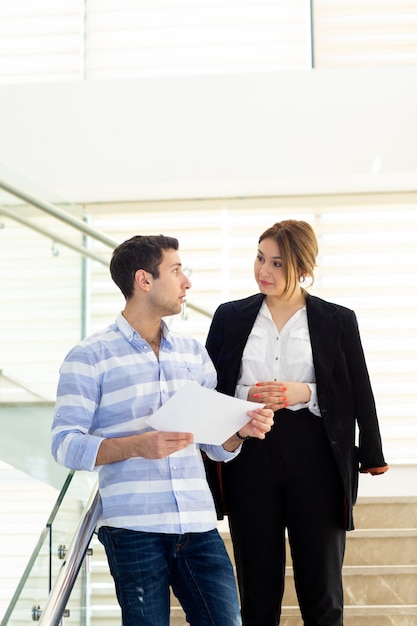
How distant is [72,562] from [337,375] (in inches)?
34.7

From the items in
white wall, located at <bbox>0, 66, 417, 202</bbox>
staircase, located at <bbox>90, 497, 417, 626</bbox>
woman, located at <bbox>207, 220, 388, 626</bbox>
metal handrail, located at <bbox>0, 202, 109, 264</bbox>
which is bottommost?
staircase, located at <bbox>90, 497, 417, 626</bbox>

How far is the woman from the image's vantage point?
7.87 feet

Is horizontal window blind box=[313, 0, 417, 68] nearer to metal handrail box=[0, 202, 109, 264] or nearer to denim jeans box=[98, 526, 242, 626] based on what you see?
metal handrail box=[0, 202, 109, 264]

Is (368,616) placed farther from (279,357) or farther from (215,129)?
(215,129)

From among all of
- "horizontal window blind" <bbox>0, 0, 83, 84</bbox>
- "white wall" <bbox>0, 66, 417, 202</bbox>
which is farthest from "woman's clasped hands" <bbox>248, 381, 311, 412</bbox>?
"horizontal window blind" <bbox>0, 0, 83, 84</bbox>

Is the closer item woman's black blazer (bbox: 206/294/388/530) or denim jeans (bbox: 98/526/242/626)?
denim jeans (bbox: 98/526/242/626)

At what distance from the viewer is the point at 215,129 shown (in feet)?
18.2

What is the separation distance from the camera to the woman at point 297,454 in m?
2.40

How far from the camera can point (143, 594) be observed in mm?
2000

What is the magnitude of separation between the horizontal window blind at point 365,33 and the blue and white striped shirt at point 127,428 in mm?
4558

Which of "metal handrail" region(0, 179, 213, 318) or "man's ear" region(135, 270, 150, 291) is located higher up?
"metal handrail" region(0, 179, 213, 318)

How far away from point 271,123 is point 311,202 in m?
0.84

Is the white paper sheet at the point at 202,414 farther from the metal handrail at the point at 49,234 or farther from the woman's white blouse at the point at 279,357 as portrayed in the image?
the metal handrail at the point at 49,234

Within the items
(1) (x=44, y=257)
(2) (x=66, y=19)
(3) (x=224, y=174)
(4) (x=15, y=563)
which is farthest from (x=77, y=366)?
(2) (x=66, y=19)
